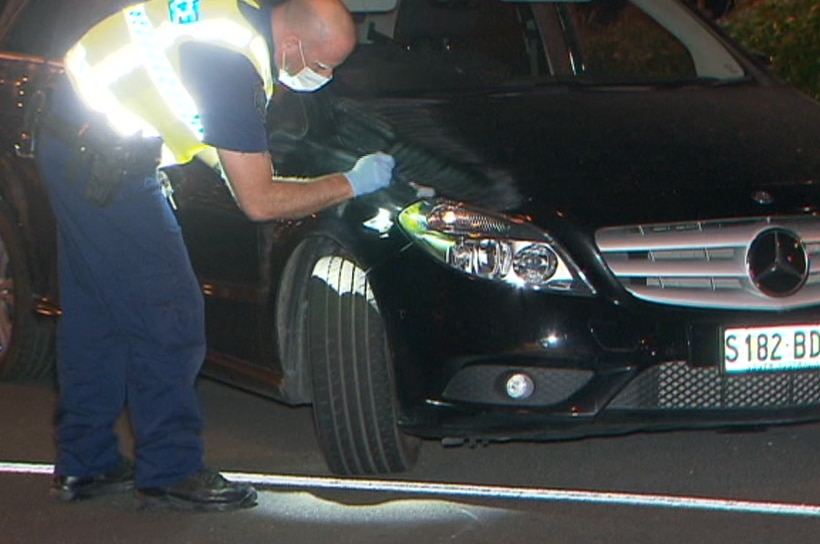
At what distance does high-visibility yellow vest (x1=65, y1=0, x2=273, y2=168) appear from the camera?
18.4ft

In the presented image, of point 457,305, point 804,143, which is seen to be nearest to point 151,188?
point 457,305

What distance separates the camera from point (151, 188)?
230 inches

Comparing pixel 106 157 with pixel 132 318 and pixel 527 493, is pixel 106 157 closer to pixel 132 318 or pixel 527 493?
pixel 132 318

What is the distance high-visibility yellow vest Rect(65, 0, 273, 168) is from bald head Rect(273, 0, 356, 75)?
9 cm

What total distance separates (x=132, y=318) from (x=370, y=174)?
2.64ft

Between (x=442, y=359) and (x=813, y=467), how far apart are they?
1.33 meters

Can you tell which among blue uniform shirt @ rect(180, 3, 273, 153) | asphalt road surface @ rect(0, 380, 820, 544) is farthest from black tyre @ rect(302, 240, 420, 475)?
blue uniform shirt @ rect(180, 3, 273, 153)

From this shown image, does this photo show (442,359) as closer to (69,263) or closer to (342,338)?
(342,338)

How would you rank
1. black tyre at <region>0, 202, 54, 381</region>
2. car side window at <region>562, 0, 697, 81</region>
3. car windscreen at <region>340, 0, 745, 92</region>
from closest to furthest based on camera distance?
car windscreen at <region>340, 0, 745, 92</region>
car side window at <region>562, 0, 697, 81</region>
black tyre at <region>0, 202, 54, 381</region>

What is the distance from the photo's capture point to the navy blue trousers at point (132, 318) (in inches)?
230

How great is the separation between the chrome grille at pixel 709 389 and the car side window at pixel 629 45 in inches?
68.6

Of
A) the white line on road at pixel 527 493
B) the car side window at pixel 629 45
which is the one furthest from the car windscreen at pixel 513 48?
the white line on road at pixel 527 493

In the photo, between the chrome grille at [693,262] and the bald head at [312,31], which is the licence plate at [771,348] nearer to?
the chrome grille at [693,262]

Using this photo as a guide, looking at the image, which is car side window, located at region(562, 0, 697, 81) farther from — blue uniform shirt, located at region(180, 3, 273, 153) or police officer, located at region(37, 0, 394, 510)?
blue uniform shirt, located at region(180, 3, 273, 153)
